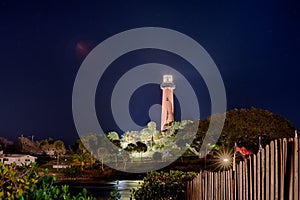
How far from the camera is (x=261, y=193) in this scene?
4039 millimetres

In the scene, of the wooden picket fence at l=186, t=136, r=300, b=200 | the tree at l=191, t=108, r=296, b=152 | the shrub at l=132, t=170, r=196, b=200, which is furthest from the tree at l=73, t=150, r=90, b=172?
the wooden picket fence at l=186, t=136, r=300, b=200

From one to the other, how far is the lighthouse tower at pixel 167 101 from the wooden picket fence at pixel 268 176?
224ft

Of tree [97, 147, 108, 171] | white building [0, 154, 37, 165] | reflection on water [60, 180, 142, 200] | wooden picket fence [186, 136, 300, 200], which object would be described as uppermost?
tree [97, 147, 108, 171]

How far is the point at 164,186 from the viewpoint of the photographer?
31.1 ft

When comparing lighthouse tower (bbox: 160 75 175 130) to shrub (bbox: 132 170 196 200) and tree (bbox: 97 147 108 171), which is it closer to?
tree (bbox: 97 147 108 171)

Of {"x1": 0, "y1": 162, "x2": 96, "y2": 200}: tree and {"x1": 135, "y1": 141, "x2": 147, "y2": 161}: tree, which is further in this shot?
{"x1": 135, "y1": 141, "x2": 147, "y2": 161}: tree

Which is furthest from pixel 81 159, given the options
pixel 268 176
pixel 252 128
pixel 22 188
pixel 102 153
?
pixel 268 176

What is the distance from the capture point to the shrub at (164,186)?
9.42 meters

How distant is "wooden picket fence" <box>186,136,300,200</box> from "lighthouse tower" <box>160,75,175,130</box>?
68344 mm

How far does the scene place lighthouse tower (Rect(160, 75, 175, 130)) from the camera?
7388cm

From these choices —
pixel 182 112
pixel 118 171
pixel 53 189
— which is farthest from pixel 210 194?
pixel 182 112

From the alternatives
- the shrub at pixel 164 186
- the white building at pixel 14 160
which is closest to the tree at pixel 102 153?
the white building at pixel 14 160

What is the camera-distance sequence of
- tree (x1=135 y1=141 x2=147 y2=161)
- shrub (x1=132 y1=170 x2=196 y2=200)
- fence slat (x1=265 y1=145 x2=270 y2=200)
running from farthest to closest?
tree (x1=135 y1=141 x2=147 y2=161) → shrub (x1=132 y1=170 x2=196 y2=200) → fence slat (x1=265 y1=145 x2=270 y2=200)

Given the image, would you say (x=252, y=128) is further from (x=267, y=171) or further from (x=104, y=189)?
(x=267, y=171)
